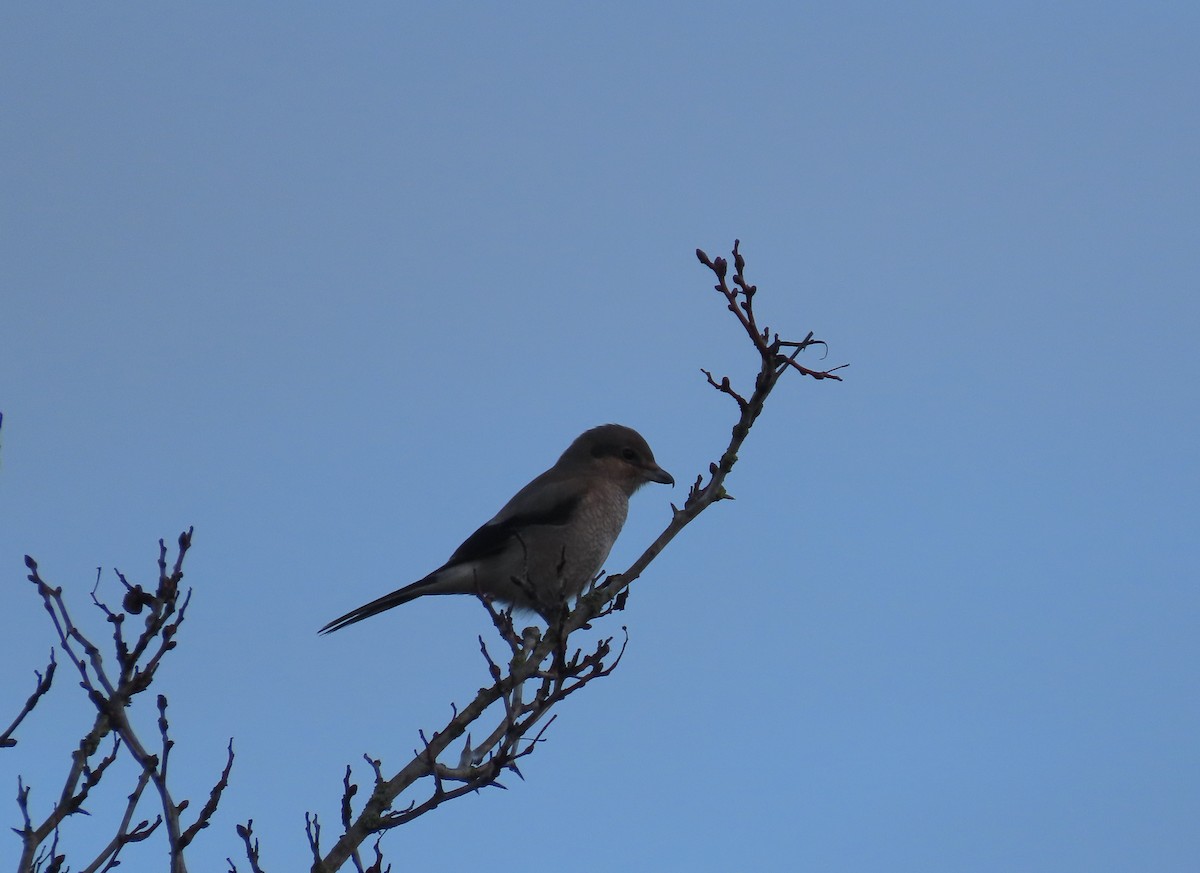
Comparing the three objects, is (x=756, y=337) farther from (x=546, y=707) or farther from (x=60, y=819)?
(x=60, y=819)

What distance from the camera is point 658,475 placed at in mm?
7539

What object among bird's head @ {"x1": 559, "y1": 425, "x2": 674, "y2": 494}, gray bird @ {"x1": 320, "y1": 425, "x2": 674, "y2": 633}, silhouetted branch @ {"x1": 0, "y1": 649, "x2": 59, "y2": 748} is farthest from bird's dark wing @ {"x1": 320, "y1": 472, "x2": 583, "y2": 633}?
silhouetted branch @ {"x1": 0, "y1": 649, "x2": 59, "y2": 748}

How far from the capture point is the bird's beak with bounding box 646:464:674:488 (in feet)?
24.7

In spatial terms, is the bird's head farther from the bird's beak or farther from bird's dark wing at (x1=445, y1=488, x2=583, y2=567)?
bird's dark wing at (x1=445, y1=488, x2=583, y2=567)

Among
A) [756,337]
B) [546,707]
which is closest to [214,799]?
[546,707]

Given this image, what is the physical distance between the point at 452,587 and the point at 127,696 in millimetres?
3208

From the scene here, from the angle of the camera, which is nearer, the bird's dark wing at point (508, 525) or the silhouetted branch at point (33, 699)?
the silhouetted branch at point (33, 699)

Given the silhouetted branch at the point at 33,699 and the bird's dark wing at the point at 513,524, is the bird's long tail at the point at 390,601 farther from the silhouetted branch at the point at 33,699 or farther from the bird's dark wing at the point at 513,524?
the silhouetted branch at the point at 33,699

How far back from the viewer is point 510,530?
6.67m

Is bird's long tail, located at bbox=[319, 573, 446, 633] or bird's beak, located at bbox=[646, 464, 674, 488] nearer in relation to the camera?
bird's long tail, located at bbox=[319, 573, 446, 633]

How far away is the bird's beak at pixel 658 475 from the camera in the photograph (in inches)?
296

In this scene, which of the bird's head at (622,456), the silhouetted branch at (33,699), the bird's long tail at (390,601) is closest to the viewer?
the silhouetted branch at (33,699)

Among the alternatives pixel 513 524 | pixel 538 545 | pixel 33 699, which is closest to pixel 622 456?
pixel 513 524

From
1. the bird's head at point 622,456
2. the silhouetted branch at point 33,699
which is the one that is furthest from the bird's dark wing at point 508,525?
the silhouetted branch at point 33,699
